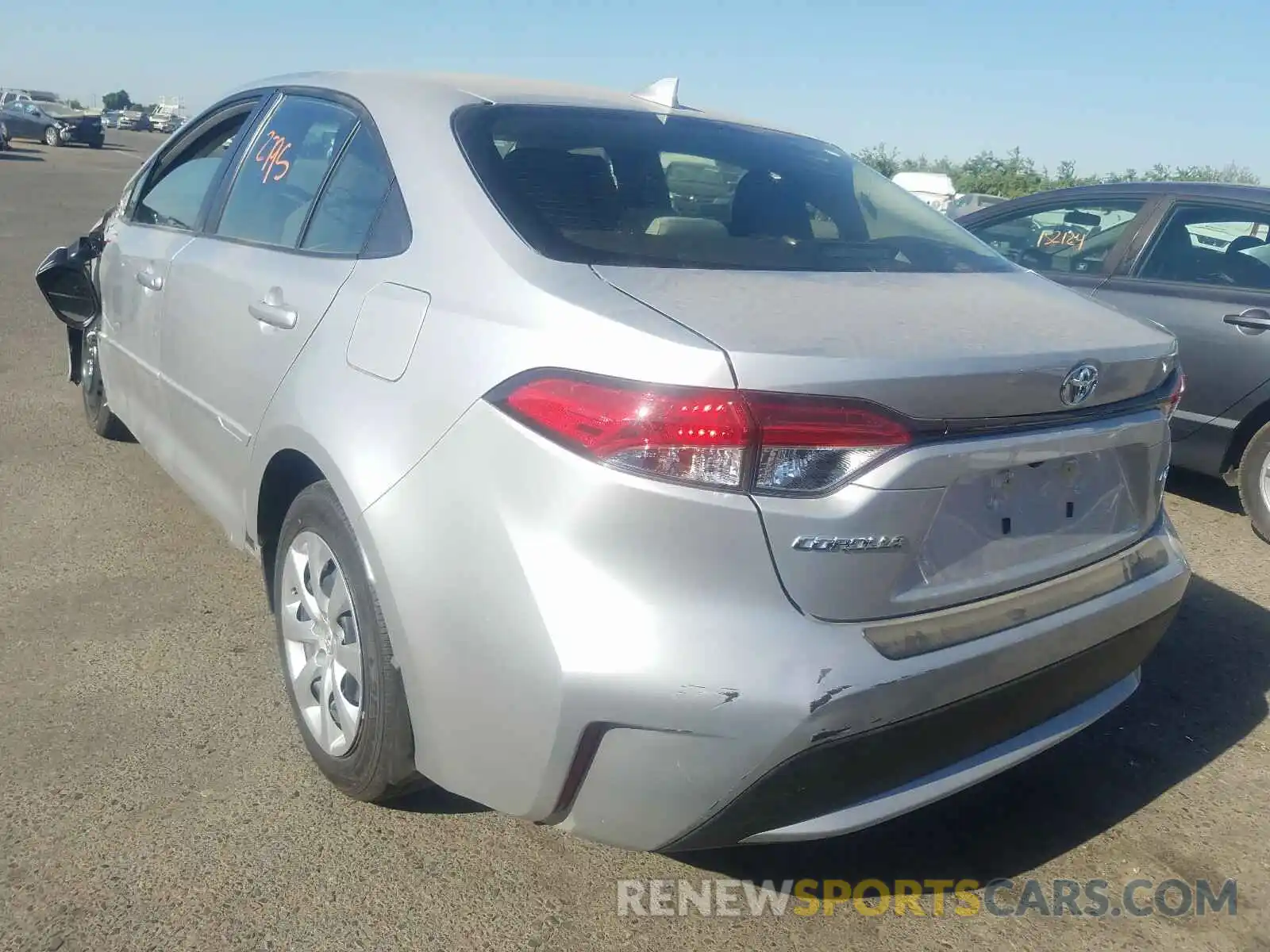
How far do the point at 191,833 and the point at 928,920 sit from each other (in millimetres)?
1637

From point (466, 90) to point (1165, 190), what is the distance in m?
4.11

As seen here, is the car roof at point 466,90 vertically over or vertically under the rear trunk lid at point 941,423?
over

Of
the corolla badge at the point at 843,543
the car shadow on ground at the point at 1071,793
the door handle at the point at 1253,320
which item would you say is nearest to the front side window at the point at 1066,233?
the door handle at the point at 1253,320

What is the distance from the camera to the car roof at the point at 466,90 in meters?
2.71

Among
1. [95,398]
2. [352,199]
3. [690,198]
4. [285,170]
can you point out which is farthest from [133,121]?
[690,198]

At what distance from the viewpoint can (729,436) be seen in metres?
1.78

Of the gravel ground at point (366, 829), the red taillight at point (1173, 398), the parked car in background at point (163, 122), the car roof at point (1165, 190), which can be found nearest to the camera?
the gravel ground at point (366, 829)

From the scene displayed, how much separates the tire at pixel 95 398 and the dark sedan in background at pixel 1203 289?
4565 millimetres

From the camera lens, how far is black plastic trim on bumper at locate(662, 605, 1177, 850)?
6.21 ft

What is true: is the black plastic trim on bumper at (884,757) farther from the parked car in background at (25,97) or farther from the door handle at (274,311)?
the parked car in background at (25,97)

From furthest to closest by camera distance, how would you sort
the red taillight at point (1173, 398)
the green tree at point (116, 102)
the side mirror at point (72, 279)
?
the green tree at point (116, 102), the side mirror at point (72, 279), the red taillight at point (1173, 398)

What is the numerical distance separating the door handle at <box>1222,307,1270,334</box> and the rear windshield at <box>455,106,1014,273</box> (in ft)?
7.99

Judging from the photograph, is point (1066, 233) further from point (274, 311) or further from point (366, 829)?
point (366, 829)

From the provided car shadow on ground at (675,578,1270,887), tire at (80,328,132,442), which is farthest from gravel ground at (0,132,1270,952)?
tire at (80,328,132,442)
